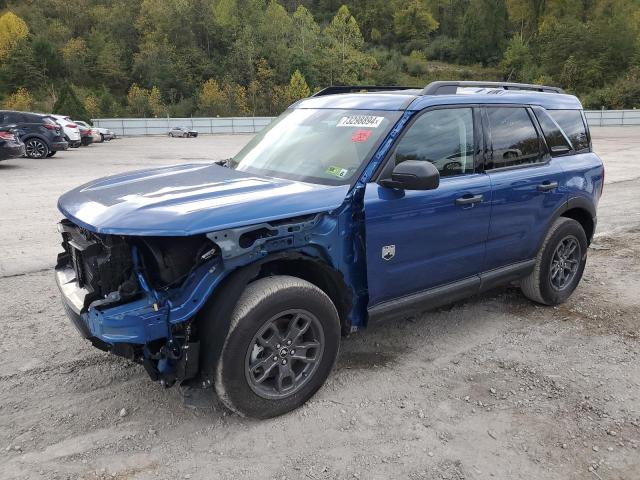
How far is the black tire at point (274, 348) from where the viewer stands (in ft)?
9.53

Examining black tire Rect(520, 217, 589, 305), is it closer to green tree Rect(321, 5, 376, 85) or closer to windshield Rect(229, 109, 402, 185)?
windshield Rect(229, 109, 402, 185)

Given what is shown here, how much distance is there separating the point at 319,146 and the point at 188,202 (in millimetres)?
1229

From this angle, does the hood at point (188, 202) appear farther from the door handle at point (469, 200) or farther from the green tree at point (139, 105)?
the green tree at point (139, 105)

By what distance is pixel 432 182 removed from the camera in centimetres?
331

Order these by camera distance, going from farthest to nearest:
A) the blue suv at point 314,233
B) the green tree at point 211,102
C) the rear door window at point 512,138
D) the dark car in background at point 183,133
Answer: the green tree at point 211,102, the dark car in background at point 183,133, the rear door window at point 512,138, the blue suv at point 314,233

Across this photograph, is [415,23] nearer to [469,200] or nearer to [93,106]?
[93,106]

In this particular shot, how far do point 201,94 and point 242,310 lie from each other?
281 feet

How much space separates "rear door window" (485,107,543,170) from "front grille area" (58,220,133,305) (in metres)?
2.73

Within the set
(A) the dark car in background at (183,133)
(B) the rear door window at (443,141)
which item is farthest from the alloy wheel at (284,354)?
(A) the dark car in background at (183,133)

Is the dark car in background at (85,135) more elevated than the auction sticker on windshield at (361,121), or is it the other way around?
the auction sticker on windshield at (361,121)

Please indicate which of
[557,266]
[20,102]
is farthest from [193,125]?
[557,266]

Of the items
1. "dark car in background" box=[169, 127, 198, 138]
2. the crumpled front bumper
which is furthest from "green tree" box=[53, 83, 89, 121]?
the crumpled front bumper

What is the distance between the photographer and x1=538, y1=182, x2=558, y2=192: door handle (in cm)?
443

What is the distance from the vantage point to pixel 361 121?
3789 mm
